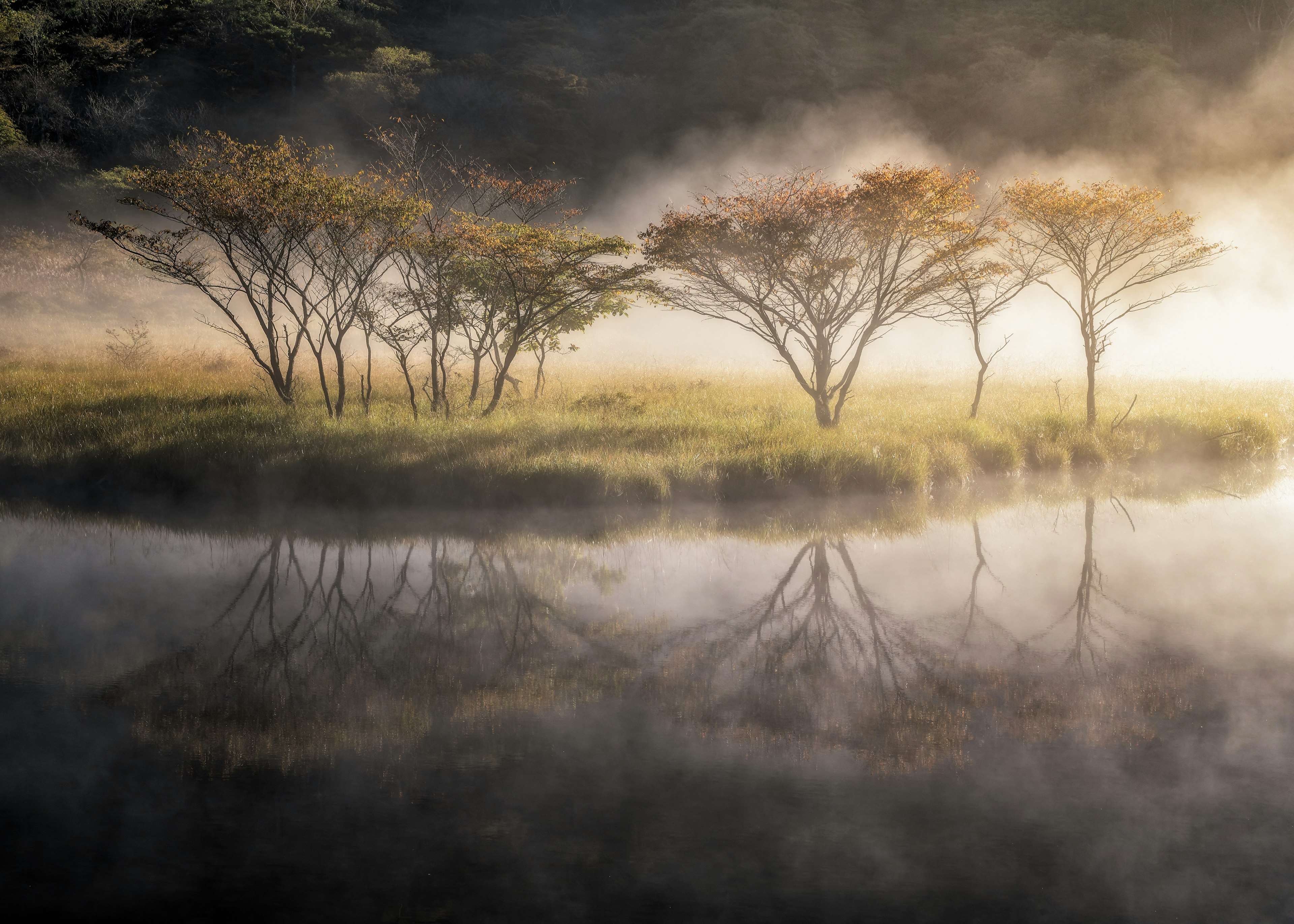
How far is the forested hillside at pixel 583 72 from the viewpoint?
52.5 meters

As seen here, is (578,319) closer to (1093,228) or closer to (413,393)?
(413,393)

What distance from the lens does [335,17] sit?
60.2m

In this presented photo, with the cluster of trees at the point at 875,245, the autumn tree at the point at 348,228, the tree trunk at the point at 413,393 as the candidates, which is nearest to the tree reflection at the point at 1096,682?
the cluster of trees at the point at 875,245

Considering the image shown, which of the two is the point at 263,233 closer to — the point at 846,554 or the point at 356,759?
the point at 846,554

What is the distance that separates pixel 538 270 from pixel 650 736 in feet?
46.9

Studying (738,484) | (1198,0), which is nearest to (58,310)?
(738,484)

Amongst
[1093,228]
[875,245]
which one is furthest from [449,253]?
[1093,228]

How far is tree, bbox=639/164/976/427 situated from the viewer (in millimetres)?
17281

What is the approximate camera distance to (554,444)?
16.1 metres

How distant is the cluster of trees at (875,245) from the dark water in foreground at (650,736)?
27.2 feet

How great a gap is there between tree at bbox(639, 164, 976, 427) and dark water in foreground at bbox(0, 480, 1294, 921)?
8.21 m

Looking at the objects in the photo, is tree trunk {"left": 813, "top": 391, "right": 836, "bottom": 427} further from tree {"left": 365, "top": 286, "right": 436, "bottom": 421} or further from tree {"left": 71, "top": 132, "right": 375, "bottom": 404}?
tree {"left": 71, "top": 132, "right": 375, "bottom": 404}

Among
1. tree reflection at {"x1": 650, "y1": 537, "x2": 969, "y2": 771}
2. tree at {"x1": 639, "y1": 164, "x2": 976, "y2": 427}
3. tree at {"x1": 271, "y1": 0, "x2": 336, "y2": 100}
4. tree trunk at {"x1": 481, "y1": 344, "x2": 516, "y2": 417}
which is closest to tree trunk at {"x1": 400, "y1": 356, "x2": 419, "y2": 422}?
tree trunk at {"x1": 481, "y1": 344, "x2": 516, "y2": 417}

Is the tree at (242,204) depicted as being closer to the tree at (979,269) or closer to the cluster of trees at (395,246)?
the cluster of trees at (395,246)
